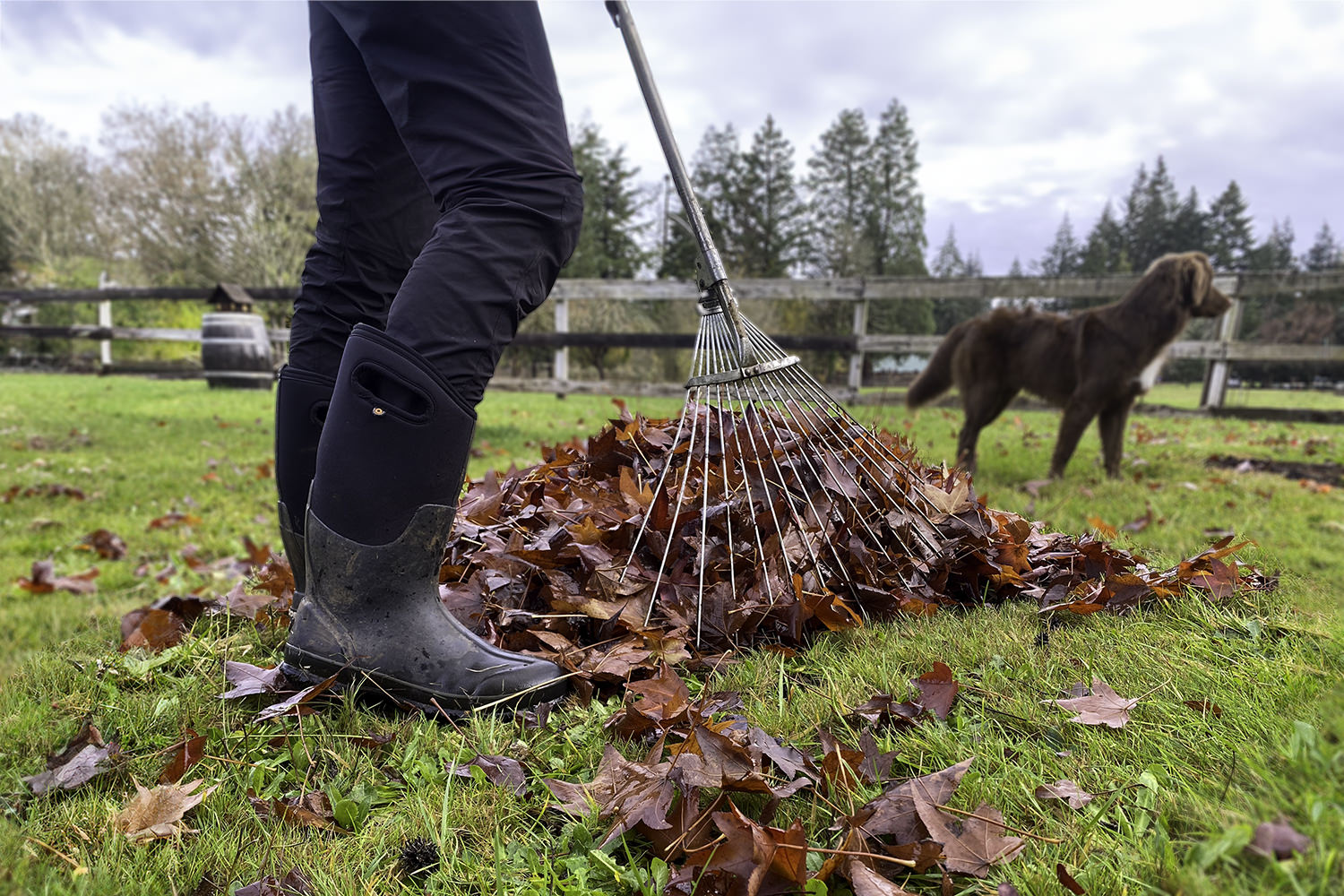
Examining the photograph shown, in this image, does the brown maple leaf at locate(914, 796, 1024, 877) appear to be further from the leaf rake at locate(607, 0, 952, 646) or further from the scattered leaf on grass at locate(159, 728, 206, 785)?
the scattered leaf on grass at locate(159, 728, 206, 785)

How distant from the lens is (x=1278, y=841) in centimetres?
65

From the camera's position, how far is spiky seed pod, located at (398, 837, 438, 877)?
1062 millimetres

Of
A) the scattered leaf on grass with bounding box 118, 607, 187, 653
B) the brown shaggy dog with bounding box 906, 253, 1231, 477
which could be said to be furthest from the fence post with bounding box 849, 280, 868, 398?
the scattered leaf on grass with bounding box 118, 607, 187, 653

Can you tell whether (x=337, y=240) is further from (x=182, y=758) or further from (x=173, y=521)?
(x=173, y=521)

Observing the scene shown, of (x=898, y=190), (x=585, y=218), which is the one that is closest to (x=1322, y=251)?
(x=898, y=190)

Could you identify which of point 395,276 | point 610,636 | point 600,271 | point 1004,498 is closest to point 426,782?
point 610,636

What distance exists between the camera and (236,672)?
1611 millimetres

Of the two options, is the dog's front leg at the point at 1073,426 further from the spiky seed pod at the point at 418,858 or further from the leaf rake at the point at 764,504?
the spiky seed pod at the point at 418,858

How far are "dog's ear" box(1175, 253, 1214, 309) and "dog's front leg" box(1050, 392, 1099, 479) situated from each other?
852 millimetres

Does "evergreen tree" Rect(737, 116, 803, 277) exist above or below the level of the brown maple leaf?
above

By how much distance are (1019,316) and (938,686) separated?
4622 millimetres

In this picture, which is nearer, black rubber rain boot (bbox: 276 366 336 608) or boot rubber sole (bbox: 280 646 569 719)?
boot rubber sole (bbox: 280 646 569 719)

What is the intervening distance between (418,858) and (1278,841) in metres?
1.03

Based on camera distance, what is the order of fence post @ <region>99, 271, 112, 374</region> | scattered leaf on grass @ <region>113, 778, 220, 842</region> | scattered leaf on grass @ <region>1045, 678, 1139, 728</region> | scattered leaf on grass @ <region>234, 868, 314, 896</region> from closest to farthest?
scattered leaf on grass @ <region>234, 868, 314, 896</region>, scattered leaf on grass @ <region>113, 778, 220, 842</region>, scattered leaf on grass @ <region>1045, 678, 1139, 728</region>, fence post @ <region>99, 271, 112, 374</region>
